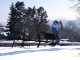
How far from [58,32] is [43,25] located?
37.7 meters

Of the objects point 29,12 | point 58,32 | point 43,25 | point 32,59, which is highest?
point 29,12

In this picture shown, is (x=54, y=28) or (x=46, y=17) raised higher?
(x=46, y=17)

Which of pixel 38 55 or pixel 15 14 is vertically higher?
pixel 15 14

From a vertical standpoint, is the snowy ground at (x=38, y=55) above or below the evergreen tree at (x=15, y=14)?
below

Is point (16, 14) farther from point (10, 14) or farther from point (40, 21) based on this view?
point (40, 21)

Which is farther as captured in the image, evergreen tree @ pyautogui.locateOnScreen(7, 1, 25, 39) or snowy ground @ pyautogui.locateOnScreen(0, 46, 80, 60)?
evergreen tree @ pyautogui.locateOnScreen(7, 1, 25, 39)

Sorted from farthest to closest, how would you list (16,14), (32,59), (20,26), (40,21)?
(40,21) → (16,14) → (20,26) → (32,59)

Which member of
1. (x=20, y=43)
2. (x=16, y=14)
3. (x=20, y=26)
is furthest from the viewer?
(x=16, y=14)

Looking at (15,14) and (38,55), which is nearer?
(38,55)

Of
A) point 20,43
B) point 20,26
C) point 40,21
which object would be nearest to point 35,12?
point 40,21

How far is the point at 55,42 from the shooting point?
17828 mm

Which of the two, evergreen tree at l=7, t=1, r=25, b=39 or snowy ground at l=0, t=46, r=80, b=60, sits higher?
evergreen tree at l=7, t=1, r=25, b=39

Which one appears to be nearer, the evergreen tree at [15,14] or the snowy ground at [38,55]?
the snowy ground at [38,55]

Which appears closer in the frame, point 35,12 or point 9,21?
point 9,21
